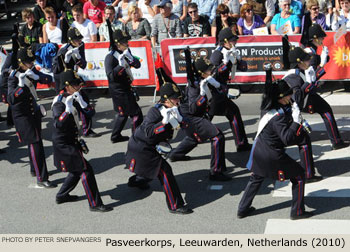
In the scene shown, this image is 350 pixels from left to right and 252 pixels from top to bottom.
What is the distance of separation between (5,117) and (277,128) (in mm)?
7955

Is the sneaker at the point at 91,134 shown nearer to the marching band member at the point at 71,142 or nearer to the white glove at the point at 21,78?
the white glove at the point at 21,78

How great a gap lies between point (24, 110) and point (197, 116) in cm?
280

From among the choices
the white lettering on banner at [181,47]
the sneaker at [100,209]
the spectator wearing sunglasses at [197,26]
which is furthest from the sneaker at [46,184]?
the spectator wearing sunglasses at [197,26]

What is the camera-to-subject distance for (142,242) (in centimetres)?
809

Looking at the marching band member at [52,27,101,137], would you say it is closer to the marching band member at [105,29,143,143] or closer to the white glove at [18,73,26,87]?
the marching band member at [105,29,143,143]

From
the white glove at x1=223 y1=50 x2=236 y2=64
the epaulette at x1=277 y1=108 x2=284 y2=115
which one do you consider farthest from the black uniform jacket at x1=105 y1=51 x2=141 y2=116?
the epaulette at x1=277 y1=108 x2=284 y2=115

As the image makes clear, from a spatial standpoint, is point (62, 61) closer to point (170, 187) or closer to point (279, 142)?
point (170, 187)

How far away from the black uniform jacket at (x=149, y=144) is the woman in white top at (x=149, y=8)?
7716 mm

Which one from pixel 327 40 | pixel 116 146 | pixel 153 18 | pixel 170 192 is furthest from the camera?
pixel 153 18

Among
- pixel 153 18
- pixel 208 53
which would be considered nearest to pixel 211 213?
pixel 208 53

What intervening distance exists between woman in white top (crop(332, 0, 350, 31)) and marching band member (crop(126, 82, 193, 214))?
6644mm

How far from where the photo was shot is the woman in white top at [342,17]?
14.1 m

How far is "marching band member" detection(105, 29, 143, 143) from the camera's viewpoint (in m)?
11.5

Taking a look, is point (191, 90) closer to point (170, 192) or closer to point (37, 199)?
point (170, 192)
